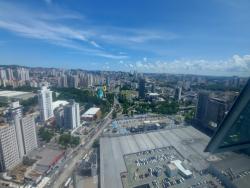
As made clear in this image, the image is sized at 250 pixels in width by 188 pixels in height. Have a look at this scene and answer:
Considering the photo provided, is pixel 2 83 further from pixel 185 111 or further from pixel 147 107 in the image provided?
pixel 185 111

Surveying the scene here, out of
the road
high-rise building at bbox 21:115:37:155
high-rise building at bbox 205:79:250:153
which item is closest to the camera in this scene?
high-rise building at bbox 205:79:250:153

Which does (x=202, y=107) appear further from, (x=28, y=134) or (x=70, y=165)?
(x=28, y=134)

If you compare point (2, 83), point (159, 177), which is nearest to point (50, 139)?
point (159, 177)

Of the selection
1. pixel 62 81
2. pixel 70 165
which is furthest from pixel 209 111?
pixel 62 81

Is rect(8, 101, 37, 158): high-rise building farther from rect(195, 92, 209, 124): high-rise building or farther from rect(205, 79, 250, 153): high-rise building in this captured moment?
rect(195, 92, 209, 124): high-rise building

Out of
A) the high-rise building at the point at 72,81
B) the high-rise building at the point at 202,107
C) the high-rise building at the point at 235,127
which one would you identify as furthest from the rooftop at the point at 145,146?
the high-rise building at the point at 72,81

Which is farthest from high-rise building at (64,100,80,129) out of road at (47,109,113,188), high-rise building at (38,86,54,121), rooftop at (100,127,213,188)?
rooftop at (100,127,213,188)

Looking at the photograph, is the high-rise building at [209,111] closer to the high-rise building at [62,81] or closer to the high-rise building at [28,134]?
the high-rise building at [28,134]

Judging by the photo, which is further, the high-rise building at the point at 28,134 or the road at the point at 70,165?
the high-rise building at the point at 28,134

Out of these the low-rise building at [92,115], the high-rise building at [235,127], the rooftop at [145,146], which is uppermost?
the high-rise building at [235,127]
